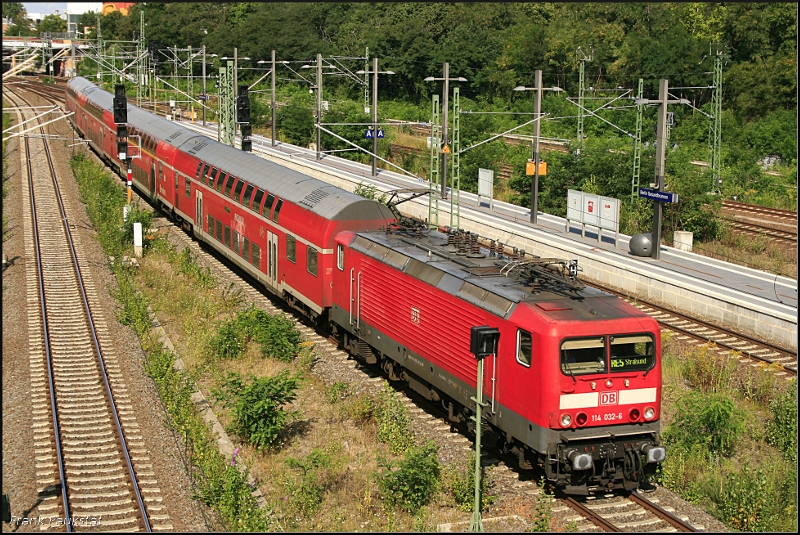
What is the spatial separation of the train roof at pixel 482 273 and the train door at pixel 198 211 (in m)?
13.7

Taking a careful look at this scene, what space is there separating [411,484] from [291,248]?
437 inches

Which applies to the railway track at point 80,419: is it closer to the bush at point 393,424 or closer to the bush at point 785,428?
the bush at point 393,424

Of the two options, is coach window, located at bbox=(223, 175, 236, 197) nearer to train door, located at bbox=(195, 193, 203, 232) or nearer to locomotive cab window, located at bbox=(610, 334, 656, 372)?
train door, located at bbox=(195, 193, 203, 232)

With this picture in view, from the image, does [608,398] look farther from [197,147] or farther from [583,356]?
[197,147]

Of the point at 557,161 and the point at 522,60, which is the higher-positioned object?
the point at 522,60

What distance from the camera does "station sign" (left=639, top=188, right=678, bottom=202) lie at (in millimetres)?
27375

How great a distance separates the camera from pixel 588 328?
1322 centimetres

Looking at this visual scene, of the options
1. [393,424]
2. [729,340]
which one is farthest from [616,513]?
[729,340]

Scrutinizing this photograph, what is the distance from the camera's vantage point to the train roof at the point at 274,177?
853 inches

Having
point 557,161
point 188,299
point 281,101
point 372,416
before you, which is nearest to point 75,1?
point 281,101

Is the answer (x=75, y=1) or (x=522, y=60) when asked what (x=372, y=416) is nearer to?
(x=522, y=60)

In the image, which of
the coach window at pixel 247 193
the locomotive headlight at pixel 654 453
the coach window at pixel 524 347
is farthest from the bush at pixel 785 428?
the coach window at pixel 247 193

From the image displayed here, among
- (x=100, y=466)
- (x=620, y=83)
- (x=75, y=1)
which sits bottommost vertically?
(x=100, y=466)

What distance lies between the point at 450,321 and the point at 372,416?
273cm
